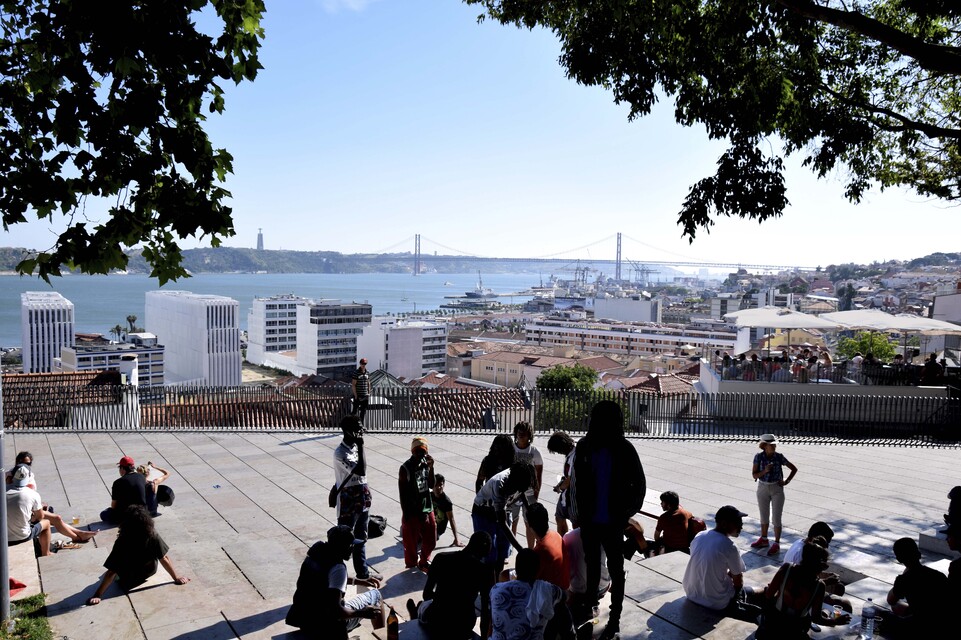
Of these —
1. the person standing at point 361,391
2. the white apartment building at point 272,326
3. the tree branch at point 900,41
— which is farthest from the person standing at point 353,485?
the white apartment building at point 272,326

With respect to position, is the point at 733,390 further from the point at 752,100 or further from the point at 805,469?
the point at 752,100

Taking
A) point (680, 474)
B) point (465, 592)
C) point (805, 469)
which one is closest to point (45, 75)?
point (465, 592)

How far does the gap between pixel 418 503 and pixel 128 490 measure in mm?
2942

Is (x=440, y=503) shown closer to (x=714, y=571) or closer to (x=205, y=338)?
(x=714, y=571)

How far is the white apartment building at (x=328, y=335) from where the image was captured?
12619 centimetres

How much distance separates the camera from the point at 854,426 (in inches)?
603

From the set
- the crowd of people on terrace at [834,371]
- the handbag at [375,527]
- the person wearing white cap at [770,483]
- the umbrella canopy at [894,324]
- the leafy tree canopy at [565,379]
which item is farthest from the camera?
the leafy tree canopy at [565,379]

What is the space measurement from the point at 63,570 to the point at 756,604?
17.3ft

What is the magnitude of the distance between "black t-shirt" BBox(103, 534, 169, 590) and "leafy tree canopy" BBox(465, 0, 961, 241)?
239 inches

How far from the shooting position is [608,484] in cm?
439

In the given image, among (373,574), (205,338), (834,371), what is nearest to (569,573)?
(373,574)

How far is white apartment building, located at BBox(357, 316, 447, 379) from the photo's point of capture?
115750 millimetres

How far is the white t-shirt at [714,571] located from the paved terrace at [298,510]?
117 mm

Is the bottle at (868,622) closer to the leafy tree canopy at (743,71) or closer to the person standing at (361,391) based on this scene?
the leafy tree canopy at (743,71)
